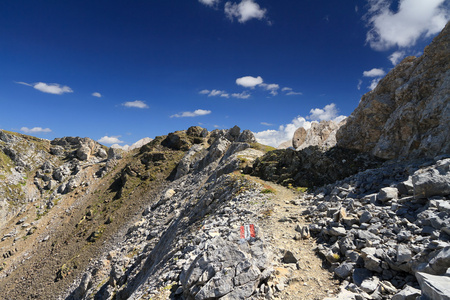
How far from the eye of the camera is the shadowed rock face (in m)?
19.2

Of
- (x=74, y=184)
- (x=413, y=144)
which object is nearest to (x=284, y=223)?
(x=413, y=144)

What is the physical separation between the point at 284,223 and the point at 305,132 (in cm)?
4362

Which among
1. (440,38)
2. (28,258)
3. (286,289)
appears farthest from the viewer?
(28,258)

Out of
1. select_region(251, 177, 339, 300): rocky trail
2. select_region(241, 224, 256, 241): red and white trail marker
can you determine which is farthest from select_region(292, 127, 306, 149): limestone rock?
select_region(241, 224, 256, 241): red and white trail marker

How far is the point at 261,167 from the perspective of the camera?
1372 inches

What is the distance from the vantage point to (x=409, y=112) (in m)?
22.7

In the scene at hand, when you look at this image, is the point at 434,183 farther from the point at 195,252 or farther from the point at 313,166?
the point at 313,166

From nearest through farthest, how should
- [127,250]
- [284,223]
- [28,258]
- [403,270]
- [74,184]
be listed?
[403,270], [284,223], [127,250], [28,258], [74,184]

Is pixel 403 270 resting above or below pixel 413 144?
below

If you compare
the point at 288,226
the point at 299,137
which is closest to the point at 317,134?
the point at 299,137

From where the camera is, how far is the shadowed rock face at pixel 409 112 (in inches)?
755

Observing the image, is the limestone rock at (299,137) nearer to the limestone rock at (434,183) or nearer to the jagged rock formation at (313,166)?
the jagged rock formation at (313,166)

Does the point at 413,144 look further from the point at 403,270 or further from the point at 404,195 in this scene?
the point at 403,270

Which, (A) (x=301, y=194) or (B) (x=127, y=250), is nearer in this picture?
(A) (x=301, y=194)
